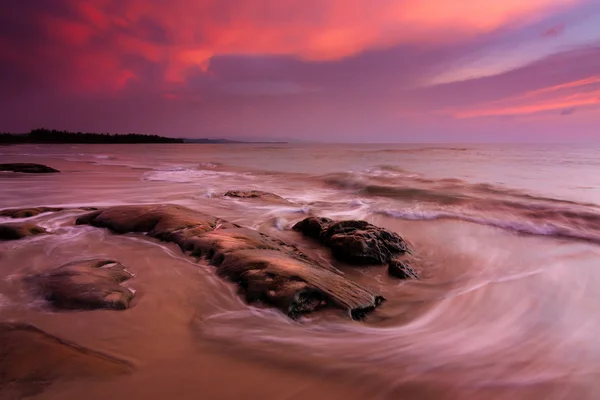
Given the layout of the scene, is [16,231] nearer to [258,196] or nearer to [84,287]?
[84,287]

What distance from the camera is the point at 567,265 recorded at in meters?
5.07

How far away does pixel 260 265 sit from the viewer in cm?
351

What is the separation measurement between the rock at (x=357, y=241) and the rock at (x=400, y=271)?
0.22m

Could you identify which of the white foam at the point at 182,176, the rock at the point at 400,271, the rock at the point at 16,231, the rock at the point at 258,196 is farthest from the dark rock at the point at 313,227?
the white foam at the point at 182,176

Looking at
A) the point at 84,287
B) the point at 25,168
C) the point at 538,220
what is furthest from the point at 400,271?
the point at 25,168

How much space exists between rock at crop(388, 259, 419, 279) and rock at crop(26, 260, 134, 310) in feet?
9.96

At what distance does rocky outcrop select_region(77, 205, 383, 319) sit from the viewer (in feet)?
10.2

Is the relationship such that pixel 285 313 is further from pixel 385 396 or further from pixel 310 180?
pixel 310 180

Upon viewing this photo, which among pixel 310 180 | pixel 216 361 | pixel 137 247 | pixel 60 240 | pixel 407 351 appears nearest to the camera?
pixel 216 361

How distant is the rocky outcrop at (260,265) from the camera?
311 cm

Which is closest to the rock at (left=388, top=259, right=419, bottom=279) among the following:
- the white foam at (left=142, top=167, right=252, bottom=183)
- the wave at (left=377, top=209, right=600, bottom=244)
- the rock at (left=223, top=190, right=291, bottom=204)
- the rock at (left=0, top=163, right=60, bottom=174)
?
the wave at (left=377, top=209, right=600, bottom=244)

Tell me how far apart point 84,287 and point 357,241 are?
322 cm

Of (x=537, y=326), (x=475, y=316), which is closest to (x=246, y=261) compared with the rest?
(x=475, y=316)

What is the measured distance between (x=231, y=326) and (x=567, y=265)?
17.2 feet
